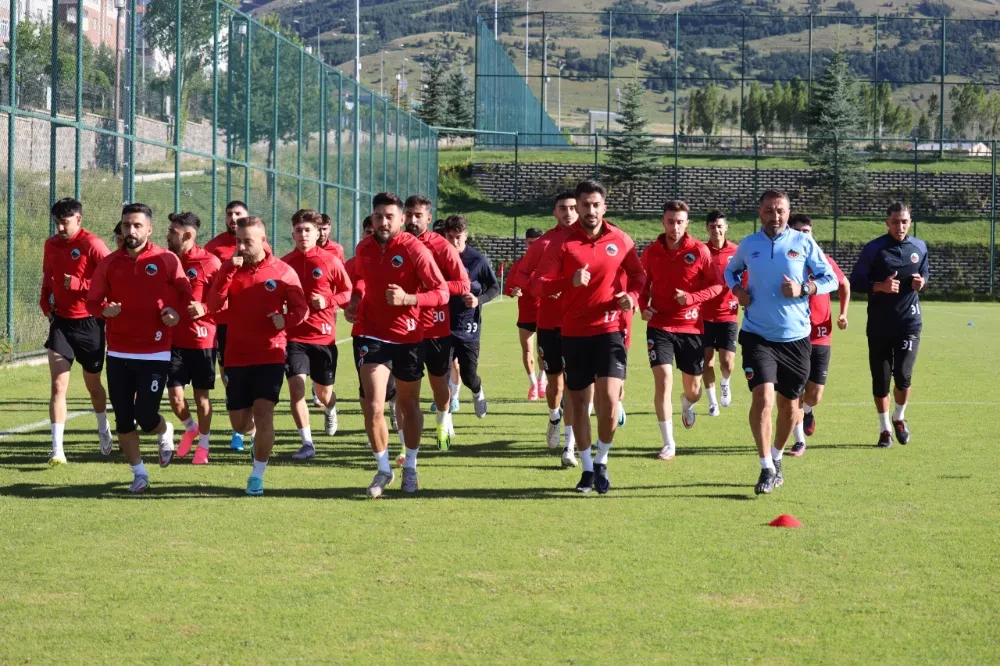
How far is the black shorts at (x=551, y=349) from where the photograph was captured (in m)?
11.1

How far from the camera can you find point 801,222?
470 inches

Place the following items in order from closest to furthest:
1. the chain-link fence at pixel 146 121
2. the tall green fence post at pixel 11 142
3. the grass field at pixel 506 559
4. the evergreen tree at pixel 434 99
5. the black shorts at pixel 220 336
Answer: the grass field at pixel 506 559, the black shorts at pixel 220 336, the tall green fence post at pixel 11 142, the chain-link fence at pixel 146 121, the evergreen tree at pixel 434 99

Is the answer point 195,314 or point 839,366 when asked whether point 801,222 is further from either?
point 839,366

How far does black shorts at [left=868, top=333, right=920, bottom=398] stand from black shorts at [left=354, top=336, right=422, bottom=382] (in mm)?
4835

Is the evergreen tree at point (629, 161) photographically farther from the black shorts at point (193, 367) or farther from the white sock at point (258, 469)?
the white sock at point (258, 469)

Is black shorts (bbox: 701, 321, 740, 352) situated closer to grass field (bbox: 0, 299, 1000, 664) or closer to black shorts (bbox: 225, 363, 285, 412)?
grass field (bbox: 0, 299, 1000, 664)

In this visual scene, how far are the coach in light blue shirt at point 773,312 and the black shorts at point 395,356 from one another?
7.73ft

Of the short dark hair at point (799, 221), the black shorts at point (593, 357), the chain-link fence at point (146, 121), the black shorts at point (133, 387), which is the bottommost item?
the black shorts at point (133, 387)

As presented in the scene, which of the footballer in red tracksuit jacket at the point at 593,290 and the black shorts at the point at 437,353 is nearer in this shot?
the footballer in red tracksuit jacket at the point at 593,290

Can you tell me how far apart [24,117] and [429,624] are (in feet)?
42.2

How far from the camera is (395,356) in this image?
30.7 ft

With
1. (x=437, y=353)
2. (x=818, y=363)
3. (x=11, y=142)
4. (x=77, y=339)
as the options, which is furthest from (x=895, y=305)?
(x=11, y=142)

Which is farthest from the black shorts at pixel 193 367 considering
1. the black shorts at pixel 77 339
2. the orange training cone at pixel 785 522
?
the orange training cone at pixel 785 522

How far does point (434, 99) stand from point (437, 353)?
287 feet
